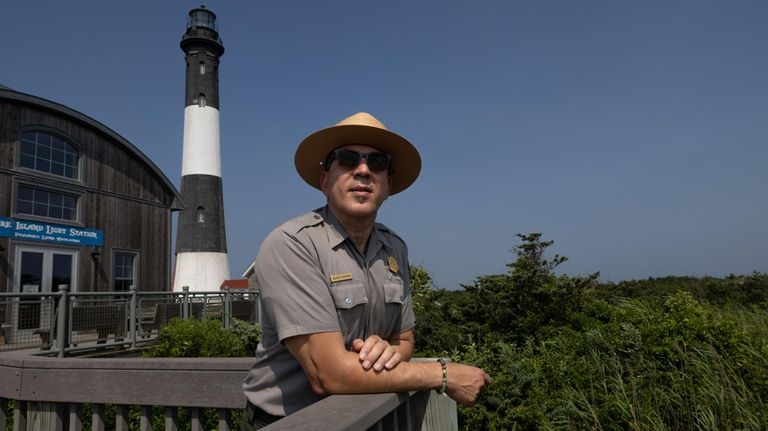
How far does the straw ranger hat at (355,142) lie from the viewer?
93.2 inches

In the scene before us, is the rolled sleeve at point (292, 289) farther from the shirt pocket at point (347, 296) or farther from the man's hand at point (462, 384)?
the man's hand at point (462, 384)

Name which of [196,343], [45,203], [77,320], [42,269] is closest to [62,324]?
[77,320]

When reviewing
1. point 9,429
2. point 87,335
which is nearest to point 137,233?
point 87,335

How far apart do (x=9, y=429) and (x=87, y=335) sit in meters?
5.51

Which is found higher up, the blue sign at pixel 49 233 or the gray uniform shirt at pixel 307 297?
the blue sign at pixel 49 233

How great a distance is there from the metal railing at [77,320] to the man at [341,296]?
9128mm

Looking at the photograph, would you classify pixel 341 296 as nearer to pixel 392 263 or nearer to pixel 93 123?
pixel 392 263

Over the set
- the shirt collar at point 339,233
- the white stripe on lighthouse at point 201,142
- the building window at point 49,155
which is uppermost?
the white stripe on lighthouse at point 201,142

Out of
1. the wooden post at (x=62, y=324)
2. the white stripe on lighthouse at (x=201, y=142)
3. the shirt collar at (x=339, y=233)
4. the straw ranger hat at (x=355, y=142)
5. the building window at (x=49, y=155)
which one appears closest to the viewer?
the shirt collar at (x=339, y=233)

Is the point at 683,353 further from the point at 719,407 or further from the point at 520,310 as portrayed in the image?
the point at 520,310

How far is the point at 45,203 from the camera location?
14.8 m

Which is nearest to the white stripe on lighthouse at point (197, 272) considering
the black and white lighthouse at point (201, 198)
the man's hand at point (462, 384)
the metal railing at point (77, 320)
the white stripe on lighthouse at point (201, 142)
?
the black and white lighthouse at point (201, 198)

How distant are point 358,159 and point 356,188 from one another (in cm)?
17

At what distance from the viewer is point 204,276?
2542cm
